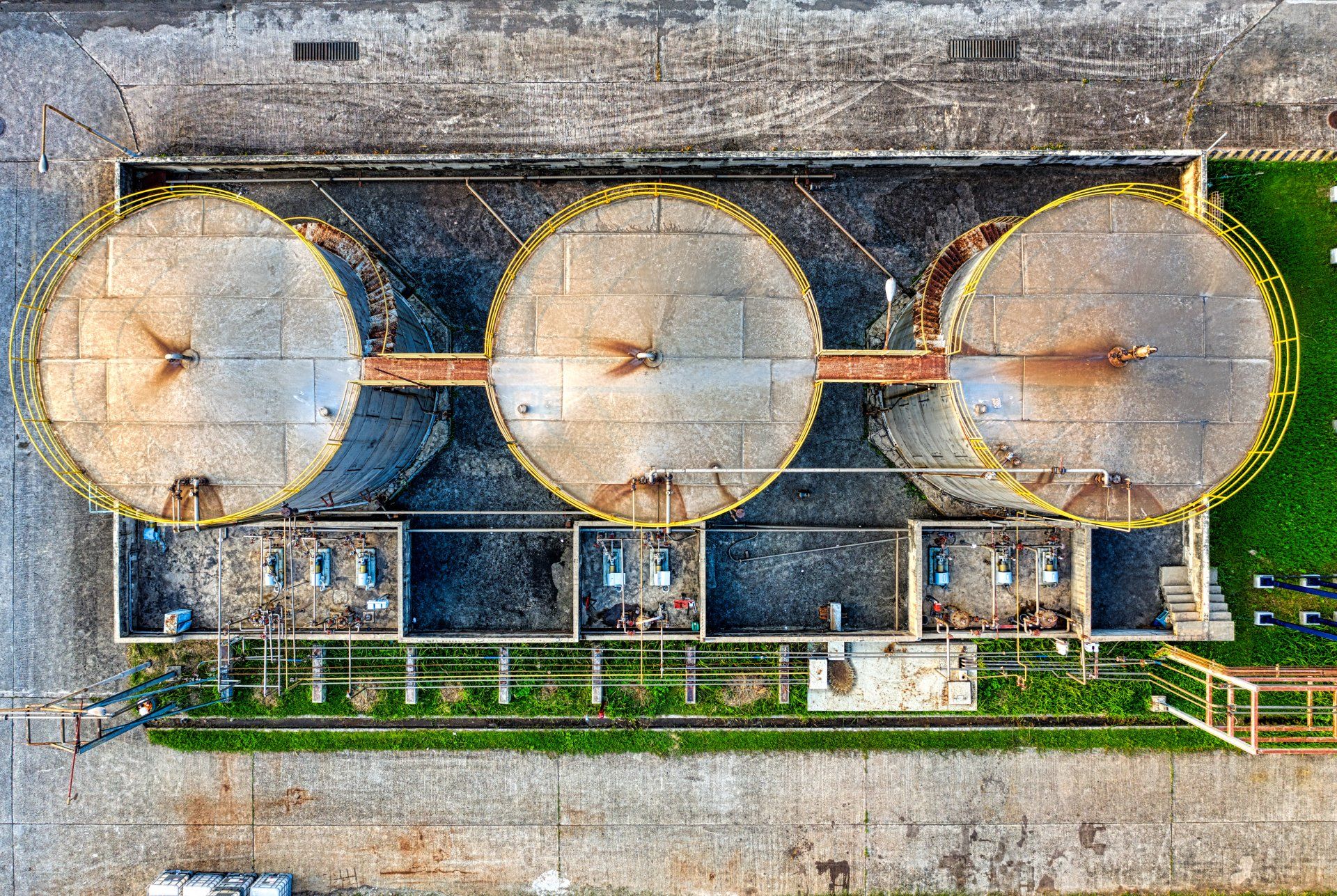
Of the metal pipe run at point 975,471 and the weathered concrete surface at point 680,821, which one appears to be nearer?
the metal pipe run at point 975,471

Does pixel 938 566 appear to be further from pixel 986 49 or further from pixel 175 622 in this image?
pixel 175 622

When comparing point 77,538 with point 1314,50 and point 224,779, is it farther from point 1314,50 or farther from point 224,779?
point 1314,50

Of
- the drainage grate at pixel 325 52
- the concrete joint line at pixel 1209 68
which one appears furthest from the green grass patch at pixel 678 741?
the drainage grate at pixel 325 52

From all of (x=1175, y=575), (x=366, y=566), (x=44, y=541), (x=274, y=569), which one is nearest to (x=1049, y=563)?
(x=1175, y=575)

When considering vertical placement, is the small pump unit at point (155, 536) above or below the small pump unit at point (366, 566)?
above

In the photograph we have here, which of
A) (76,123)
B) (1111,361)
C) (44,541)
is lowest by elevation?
(44,541)

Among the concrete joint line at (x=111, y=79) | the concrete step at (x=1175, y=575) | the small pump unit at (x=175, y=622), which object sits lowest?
the small pump unit at (x=175, y=622)

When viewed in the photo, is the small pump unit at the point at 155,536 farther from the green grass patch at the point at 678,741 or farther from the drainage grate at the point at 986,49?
the drainage grate at the point at 986,49
